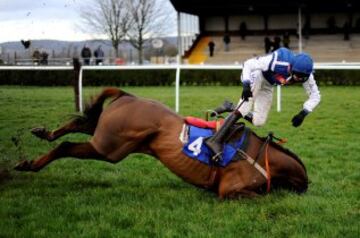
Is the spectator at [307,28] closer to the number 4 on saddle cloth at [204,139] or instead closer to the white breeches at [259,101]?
the white breeches at [259,101]

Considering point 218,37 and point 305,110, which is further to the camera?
point 218,37

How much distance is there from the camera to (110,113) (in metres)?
5.56

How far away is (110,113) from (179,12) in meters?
34.4

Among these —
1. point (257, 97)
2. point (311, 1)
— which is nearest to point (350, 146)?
point (257, 97)

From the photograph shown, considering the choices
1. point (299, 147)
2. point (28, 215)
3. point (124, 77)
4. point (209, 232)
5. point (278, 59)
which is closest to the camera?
point (209, 232)

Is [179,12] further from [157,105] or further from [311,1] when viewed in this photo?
[157,105]

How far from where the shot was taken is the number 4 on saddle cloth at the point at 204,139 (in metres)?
5.34

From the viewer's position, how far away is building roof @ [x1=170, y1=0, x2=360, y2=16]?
3750 centimetres

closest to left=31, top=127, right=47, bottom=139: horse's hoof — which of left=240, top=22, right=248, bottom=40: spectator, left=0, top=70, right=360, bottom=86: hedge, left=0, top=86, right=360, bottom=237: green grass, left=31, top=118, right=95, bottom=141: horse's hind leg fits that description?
left=31, top=118, right=95, bottom=141: horse's hind leg

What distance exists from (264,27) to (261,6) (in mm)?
2314

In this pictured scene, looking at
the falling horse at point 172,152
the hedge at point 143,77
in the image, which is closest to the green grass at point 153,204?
the falling horse at point 172,152

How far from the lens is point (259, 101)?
623 cm

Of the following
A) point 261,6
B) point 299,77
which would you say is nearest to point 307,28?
point 261,6

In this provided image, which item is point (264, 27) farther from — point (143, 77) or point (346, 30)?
point (143, 77)
